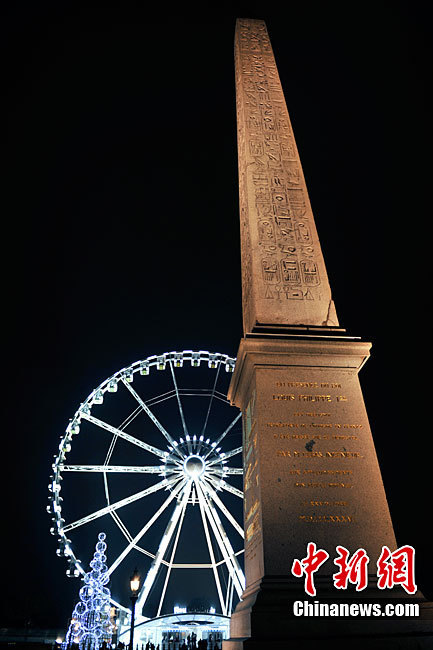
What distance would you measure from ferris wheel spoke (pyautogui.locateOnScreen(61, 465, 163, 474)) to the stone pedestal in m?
13.4

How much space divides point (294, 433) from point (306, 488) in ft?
1.95

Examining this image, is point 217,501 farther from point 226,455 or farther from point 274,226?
point 274,226

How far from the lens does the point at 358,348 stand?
21.8 ft

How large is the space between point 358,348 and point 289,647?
3215mm

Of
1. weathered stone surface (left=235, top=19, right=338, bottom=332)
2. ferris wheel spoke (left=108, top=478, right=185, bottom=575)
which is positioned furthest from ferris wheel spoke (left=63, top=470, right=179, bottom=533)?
weathered stone surface (left=235, top=19, right=338, bottom=332)

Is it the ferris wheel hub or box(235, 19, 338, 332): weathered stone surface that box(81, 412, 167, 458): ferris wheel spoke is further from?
box(235, 19, 338, 332): weathered stone surface

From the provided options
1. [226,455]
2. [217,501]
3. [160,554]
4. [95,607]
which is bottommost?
[95,607]

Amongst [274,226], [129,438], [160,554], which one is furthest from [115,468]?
[274,226]

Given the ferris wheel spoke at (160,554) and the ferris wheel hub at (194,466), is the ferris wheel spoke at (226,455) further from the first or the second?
the ferris wheel spoke at (160,554)

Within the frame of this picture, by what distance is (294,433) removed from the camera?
6098mm

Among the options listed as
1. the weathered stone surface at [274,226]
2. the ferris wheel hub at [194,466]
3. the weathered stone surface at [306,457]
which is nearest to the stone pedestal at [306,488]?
the weathered stone surface at [306,457]

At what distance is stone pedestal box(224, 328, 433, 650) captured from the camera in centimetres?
485

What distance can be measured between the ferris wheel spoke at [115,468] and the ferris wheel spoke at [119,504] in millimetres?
467

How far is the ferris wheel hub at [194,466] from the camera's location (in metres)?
19.9
